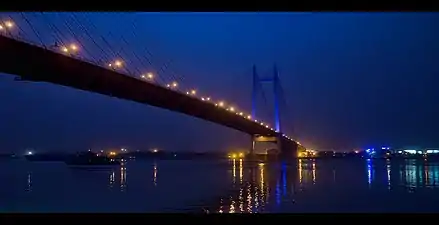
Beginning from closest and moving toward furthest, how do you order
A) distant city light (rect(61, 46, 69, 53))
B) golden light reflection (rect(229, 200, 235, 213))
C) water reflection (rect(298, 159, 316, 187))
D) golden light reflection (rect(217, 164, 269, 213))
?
golden light reflection (rect(229, 200, 235, 213))
golden light reflection (rect(217, 164, 269, 213))
distant city light (rect(61, 46, 69, 53))
water reflection (rect(298, 159, 316, 187))

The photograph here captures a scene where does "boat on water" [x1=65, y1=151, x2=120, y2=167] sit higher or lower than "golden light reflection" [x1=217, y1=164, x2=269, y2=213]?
higher

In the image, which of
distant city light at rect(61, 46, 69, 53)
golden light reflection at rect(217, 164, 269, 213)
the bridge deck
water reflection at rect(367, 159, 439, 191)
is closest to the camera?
golden light reflection at rect(217, 164, 269, 213)

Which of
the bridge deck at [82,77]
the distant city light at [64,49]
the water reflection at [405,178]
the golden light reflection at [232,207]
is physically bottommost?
the golden light reflection at [232,207]

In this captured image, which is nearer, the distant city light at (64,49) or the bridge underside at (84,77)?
the bridge underside at (84,77)

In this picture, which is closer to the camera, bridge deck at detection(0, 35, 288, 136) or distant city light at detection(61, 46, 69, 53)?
bridge deck at detection(0, 35, 288, 136)

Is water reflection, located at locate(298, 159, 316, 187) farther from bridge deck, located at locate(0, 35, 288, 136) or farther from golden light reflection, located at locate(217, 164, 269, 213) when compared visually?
bridge deck, located at locate(0, 35, 288, 136)

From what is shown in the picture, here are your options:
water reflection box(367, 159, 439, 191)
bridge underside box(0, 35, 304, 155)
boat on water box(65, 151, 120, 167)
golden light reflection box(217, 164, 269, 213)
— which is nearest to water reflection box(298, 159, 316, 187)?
water reflection box(367, 159, 439, 191)

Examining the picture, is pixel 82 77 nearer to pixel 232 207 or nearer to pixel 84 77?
pixel 84 77

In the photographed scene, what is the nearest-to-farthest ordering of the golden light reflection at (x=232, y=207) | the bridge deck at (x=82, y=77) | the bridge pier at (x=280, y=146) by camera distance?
1. the golden light reflection at (x=232, y=207)
2. the bridge deck at (x=82, y=77)
3. the bridge pier at (x=280, y=146)

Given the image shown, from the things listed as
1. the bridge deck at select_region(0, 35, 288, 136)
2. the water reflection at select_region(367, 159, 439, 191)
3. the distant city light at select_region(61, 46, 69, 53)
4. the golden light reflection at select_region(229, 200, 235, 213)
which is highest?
the distant city light at select_region(61, 46, 69, 53)

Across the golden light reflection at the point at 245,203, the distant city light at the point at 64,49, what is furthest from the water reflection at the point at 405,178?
the distant city light at the point at 64,49

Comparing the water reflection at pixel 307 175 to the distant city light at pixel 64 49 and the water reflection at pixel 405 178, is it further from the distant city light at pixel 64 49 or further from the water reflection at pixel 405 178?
the distant city light at pixel 64 49

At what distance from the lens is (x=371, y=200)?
12.9m
